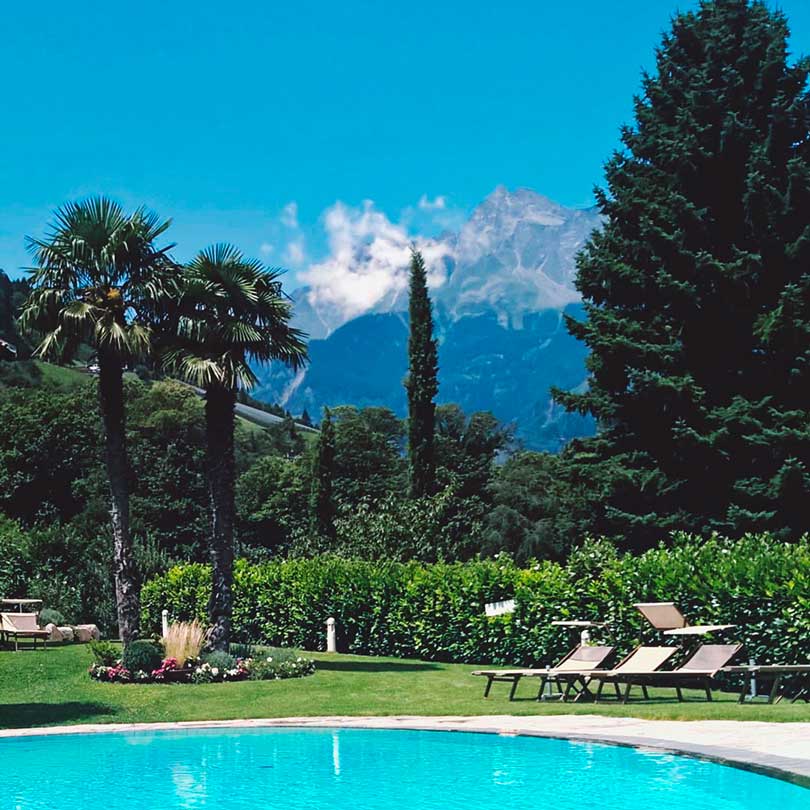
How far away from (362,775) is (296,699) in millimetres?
6327

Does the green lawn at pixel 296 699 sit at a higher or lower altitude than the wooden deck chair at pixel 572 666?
lower

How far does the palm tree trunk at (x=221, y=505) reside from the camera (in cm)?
2325

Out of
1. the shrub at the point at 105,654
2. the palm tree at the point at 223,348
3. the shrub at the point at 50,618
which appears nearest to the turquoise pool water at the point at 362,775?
the shrub at the point at 105,654

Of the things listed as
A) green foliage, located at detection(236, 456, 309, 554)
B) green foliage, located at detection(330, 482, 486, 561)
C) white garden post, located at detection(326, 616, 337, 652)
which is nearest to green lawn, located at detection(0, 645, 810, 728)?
white garden post, located at detection(326, 616, 337, 652)

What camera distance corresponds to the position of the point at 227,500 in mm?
23578

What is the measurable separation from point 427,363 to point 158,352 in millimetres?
22318

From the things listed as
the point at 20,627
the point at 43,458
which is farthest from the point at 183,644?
the point at 43,458

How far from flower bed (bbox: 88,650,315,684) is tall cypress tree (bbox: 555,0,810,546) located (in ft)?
36.6

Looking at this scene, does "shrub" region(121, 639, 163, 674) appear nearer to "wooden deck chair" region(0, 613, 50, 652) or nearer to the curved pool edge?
the curved pool edge

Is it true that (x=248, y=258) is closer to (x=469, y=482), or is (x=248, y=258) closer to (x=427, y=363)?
(x=427, y=363)

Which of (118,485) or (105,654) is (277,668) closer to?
(105,654)

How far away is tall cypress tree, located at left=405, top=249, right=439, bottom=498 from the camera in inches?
1713

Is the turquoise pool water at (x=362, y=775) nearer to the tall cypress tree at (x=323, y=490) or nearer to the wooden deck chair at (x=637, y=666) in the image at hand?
the wooden deck chair at (x=637, y=666)

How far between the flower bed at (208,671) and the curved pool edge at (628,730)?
467 centimetres
